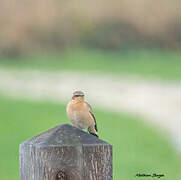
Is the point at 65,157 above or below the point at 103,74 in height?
below

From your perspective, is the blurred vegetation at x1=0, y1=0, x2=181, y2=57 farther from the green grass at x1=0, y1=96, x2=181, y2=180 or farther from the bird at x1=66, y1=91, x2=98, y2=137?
the bird at x1=66, y1=91, x2=98, y2=137

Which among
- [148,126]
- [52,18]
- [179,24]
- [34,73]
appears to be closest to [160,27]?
[179,24]

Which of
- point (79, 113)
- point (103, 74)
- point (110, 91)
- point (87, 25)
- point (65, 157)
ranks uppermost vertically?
point (87, 25)

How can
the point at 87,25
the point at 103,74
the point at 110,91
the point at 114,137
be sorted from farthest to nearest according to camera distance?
the point at 87,25 < the point at 103,74 < the point at 110,91 < the point at 114,137

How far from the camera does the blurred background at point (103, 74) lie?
8641 millimetres

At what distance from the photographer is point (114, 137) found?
8.88 meters

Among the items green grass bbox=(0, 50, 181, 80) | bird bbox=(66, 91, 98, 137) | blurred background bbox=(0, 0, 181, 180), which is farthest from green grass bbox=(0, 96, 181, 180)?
green grass bbox=(0, 50, 181, 80)

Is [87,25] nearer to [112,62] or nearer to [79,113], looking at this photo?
[112,62]

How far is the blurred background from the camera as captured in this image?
340 inches

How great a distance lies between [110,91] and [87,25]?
7793 millimetres

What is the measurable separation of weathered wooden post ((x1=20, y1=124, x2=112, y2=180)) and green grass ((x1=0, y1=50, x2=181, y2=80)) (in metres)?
14.4

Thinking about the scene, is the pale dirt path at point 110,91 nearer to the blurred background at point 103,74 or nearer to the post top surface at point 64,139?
the blurred background at point 103,74

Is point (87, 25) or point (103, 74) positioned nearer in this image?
point (103, 74)

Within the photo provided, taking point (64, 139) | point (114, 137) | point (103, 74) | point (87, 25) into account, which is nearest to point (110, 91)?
point (103, 74)
